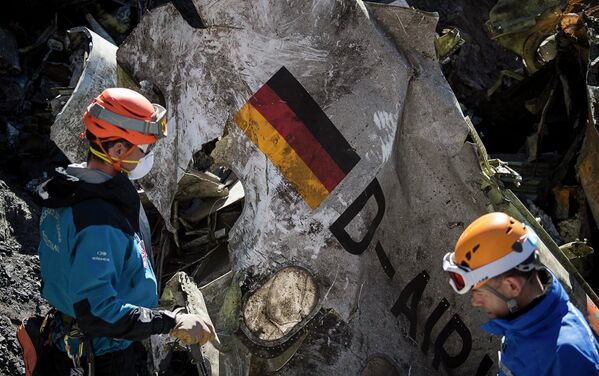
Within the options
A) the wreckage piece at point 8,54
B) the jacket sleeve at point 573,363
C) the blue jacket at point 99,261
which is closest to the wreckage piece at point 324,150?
the blue jacket at point 99,261

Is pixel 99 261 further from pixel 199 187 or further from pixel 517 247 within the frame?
pixel 199 187

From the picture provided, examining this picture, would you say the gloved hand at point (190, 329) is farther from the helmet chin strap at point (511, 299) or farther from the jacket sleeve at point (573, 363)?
the jacket sleeve at point (573, 363)

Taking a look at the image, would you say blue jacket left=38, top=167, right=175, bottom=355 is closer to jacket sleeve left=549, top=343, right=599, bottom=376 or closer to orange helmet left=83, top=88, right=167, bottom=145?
orange helmet left=83, top=88, right=167, bottom=145

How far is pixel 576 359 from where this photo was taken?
7.34 feet

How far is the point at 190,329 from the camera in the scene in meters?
2.61

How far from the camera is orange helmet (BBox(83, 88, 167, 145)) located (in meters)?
2.65

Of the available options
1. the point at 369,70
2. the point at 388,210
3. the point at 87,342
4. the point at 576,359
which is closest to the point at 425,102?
the point at 369,70

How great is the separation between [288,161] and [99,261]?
54.3 inches

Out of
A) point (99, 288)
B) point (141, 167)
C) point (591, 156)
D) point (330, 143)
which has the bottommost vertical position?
point (591, 156)

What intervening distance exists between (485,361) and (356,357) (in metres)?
0.74

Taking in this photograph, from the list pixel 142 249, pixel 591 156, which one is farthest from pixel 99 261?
pixel 591 156

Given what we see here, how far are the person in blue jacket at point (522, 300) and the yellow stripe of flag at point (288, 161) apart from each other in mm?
1188

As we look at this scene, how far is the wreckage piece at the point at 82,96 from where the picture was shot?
3.76 meters

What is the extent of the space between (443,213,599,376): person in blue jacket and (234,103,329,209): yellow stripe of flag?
3.90 ft
